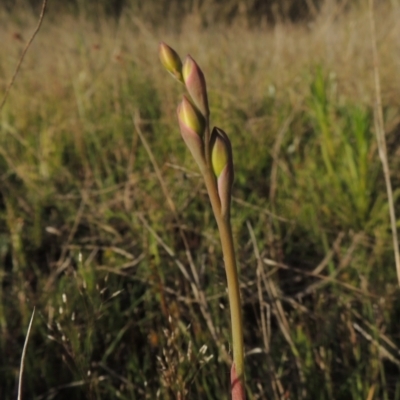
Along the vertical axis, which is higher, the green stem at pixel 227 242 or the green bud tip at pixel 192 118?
the green bud tip at pixel 192 118

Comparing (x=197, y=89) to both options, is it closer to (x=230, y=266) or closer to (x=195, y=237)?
(x=230, y=266)

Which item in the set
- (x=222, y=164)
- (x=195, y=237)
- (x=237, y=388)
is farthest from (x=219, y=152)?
(x=195, y=237)

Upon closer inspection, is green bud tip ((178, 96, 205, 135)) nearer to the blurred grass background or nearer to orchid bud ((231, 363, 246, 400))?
orchid bud ((231, 363, 246, 400))

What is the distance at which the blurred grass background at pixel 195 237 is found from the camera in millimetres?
949

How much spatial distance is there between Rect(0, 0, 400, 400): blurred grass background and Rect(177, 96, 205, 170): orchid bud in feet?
1.04

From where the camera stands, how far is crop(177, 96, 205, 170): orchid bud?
1.18 feet

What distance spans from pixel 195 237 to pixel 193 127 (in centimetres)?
108

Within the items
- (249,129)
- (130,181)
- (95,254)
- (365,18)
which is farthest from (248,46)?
(95,254)

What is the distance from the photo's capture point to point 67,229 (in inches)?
62.1

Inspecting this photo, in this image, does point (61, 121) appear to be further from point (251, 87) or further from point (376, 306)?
point (376, 306)

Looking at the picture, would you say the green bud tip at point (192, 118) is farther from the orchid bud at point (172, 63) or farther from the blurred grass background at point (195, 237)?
the blurred grass background at point (195, 237)

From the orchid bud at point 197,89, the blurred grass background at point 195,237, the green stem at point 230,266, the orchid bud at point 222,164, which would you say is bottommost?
the blurred grass background at point 195,237

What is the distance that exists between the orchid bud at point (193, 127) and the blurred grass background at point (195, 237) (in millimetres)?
316

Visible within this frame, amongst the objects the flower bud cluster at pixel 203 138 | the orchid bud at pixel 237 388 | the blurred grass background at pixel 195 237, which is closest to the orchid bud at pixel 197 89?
the flower bud cluster at pixel 203 138
